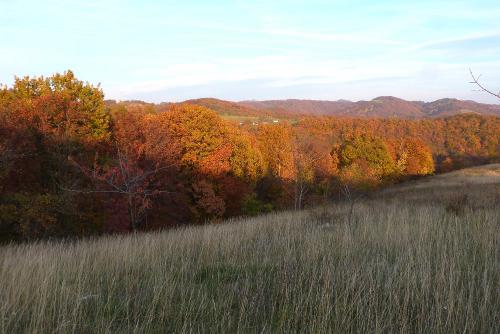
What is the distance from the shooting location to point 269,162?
5084cm

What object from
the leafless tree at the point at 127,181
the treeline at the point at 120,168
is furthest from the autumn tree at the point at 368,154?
the leafless tree at the point at 127,181

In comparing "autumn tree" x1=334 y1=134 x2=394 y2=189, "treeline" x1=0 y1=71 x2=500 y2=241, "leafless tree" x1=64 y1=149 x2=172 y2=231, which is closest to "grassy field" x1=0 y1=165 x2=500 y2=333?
"leafless tree" x1=64 y1=149 x2=172 y2=231

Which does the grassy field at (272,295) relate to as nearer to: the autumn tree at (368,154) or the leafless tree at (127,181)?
the leafless tree at (127,181)

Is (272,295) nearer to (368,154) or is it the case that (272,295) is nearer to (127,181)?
(127,181)

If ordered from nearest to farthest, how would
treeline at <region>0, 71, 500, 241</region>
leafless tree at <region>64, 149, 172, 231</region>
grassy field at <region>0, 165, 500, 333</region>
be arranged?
grassy field at <region>0, 165, 500, 333</region>, leafless tree at <region>64, 149, 172, 231</region>, treeline at <region>0, 71, 500, 241</region>

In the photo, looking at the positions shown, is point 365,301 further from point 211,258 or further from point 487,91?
point 211,258

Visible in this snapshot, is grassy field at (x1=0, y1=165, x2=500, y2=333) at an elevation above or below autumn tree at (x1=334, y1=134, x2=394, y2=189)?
above

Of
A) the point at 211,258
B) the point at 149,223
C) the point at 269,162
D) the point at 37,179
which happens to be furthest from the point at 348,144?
the point at 211,258

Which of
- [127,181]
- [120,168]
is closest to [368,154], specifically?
[120,168]

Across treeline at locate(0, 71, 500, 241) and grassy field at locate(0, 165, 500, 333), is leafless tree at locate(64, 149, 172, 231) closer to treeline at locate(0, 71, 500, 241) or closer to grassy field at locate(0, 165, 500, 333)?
treeline at locate(0, 71, 500, 241)

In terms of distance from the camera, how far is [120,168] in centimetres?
1609

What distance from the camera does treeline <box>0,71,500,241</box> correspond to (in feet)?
64.0

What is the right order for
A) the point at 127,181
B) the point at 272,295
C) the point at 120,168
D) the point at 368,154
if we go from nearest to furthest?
the point at 272,295 < the point at 127,181 < the point at 120,168 < the point at 368,154

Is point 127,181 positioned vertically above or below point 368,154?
above
